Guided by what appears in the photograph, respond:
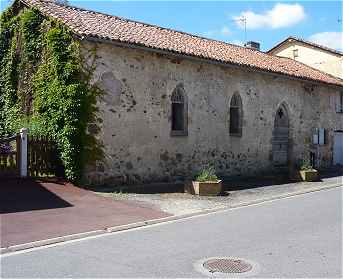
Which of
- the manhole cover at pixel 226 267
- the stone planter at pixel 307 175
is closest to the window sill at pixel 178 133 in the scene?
the stone planter at pixel 307 175

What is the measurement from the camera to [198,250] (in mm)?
7555

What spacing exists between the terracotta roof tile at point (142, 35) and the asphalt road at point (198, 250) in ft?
22.9

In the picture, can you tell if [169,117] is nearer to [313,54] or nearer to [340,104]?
[340,104]

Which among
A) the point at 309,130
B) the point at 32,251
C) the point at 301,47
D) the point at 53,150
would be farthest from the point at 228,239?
the point at 301,47

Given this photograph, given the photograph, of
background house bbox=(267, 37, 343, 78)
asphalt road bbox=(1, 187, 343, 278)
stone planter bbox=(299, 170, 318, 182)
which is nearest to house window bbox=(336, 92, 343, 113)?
background house bbox=(267, 37, 343, 78)

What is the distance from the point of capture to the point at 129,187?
14.9 metres

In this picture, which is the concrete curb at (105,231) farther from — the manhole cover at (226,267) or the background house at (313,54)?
the background house at (313,54)

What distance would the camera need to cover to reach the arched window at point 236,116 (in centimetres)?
1969

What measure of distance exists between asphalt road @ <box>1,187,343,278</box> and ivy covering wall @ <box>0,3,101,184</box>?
5.05 metres

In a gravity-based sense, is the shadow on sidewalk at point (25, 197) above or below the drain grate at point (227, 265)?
above

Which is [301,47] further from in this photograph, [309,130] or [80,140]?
[80,140]

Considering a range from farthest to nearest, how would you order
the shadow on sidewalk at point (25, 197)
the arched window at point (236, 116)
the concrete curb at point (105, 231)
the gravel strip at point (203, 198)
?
1. the arched window at point (236, 116)
2. the gravel strip at point (203, 198)
3. the shadow on sidewalk at point (25, 197)
4. the concrete curb at point (105, 231)

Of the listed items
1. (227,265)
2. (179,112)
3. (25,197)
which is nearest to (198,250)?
(227,265)

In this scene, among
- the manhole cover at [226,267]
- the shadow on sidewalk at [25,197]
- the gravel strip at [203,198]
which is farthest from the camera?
the gravel strip at [203,198]
